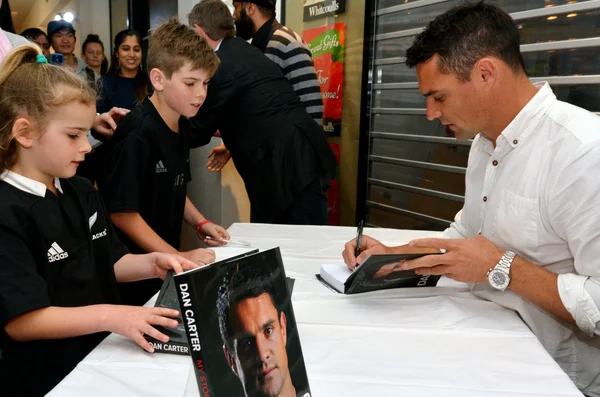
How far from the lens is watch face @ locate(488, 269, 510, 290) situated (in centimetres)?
126

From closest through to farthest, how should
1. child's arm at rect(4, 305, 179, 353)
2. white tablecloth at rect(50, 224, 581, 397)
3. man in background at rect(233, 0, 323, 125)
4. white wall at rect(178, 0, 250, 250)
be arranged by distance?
white tablecloth at rect(50, 224, 581, 397) → child's arm at rect(4, 305, 179, 353) → man in background at rect(233, 0, 323, 125) → white wall at rect(178, 0, 250, 250)

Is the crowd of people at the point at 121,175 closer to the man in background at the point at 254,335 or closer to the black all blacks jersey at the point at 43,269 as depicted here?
the black all blacks jersey at the point at 43,269

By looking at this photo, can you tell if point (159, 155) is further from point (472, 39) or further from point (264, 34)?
point (264, 34)

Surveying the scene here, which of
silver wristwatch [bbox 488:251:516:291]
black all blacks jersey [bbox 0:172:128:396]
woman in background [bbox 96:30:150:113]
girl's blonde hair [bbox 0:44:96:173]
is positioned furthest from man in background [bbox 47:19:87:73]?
silver wristwatch [bbox 488:251:516:291]

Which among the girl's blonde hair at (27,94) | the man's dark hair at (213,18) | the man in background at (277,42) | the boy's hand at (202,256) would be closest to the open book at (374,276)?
the boy's hand at (202,256)

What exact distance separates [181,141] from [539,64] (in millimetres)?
1967

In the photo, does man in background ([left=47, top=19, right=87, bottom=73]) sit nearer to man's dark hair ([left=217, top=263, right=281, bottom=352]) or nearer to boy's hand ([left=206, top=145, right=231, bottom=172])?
boy's hand ([left=206, top=145, right=231, bottom=172])

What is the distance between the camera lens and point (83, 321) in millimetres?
1062

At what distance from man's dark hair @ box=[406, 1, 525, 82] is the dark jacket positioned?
126cm

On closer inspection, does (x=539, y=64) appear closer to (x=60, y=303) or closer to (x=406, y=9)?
(x=406, y=9)

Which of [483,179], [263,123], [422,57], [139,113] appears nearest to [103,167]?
[139,113]

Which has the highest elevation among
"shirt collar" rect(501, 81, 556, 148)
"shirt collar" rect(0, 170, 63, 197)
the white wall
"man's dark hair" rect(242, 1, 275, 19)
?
"man's dark hair" rect(242, 1, 275, 19)

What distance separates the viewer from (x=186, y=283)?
671mm

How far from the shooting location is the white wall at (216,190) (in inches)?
164
